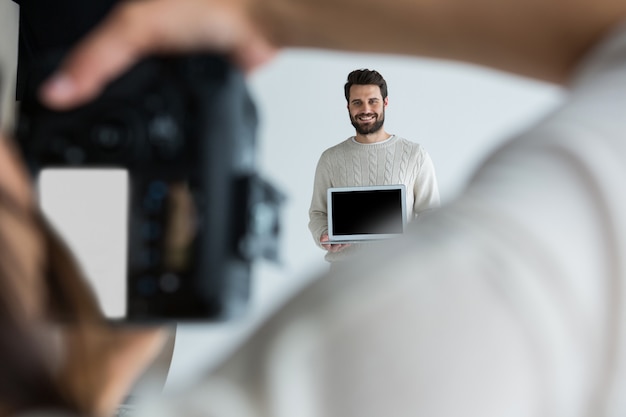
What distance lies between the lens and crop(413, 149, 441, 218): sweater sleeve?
1.20m

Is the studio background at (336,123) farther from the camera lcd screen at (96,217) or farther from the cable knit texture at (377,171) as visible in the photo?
the camera lcd screen at (96,217)

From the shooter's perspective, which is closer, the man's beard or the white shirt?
the white shirt

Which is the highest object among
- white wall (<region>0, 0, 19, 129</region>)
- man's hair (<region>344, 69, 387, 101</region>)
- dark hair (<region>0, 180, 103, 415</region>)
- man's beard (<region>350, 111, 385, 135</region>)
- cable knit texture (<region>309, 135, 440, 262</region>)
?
white wall (<region>0, 0, 19, 129</region>)

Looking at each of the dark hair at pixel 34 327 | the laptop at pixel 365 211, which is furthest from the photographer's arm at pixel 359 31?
the laptop at pixel 365 211

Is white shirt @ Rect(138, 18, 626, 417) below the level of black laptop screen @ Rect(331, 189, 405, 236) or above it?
below

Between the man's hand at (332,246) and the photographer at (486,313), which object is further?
the man's hand at (332,246)

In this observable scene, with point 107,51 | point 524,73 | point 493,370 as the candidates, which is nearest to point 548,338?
point 493,370

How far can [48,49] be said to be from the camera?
1419mm

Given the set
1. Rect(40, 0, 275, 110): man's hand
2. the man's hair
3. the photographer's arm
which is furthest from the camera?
the man's hair

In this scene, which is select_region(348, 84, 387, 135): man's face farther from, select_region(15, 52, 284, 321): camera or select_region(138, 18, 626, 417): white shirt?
select_region(138, 18, 626, 417): white shirt

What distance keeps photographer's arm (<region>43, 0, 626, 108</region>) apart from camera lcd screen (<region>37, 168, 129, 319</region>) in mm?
363

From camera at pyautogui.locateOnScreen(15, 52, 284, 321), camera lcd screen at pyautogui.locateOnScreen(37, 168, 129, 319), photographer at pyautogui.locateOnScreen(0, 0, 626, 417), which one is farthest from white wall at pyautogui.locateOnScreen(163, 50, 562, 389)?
photographer at pyautogui.locateOnScreen(0, 0, 626, 417)

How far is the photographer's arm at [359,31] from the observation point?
19 centimetres

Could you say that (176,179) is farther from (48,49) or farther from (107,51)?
(48,49)
